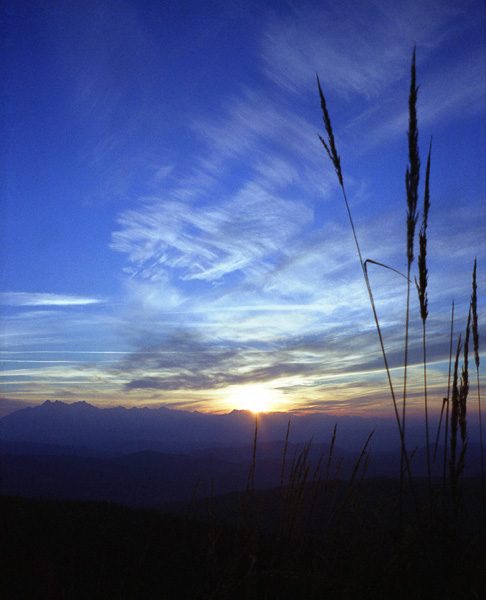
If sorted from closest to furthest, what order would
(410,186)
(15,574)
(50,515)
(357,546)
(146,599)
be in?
(357,546)
(410,186)
(146,599)
(15,574)
(50,515)

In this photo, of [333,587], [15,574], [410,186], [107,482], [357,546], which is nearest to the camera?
[333,587]

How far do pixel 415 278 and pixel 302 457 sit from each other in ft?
4.44

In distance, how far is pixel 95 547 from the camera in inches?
141

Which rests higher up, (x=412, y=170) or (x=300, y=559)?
(x=412, y=170)

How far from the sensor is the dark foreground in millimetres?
1432

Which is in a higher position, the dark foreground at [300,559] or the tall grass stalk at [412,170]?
the tall grass stalk at [412,170]

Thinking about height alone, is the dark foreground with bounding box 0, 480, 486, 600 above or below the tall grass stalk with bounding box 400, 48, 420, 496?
below

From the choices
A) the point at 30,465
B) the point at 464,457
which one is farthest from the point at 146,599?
the point at 30,465

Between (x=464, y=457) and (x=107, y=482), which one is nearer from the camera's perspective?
(x=464, y=457)

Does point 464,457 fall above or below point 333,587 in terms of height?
above

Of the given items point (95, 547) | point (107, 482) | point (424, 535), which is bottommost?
point (107, 482)

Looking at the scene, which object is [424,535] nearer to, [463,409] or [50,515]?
[463,409]

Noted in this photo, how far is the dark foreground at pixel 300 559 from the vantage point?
1.43 meters

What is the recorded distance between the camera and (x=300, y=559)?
6.77ft
